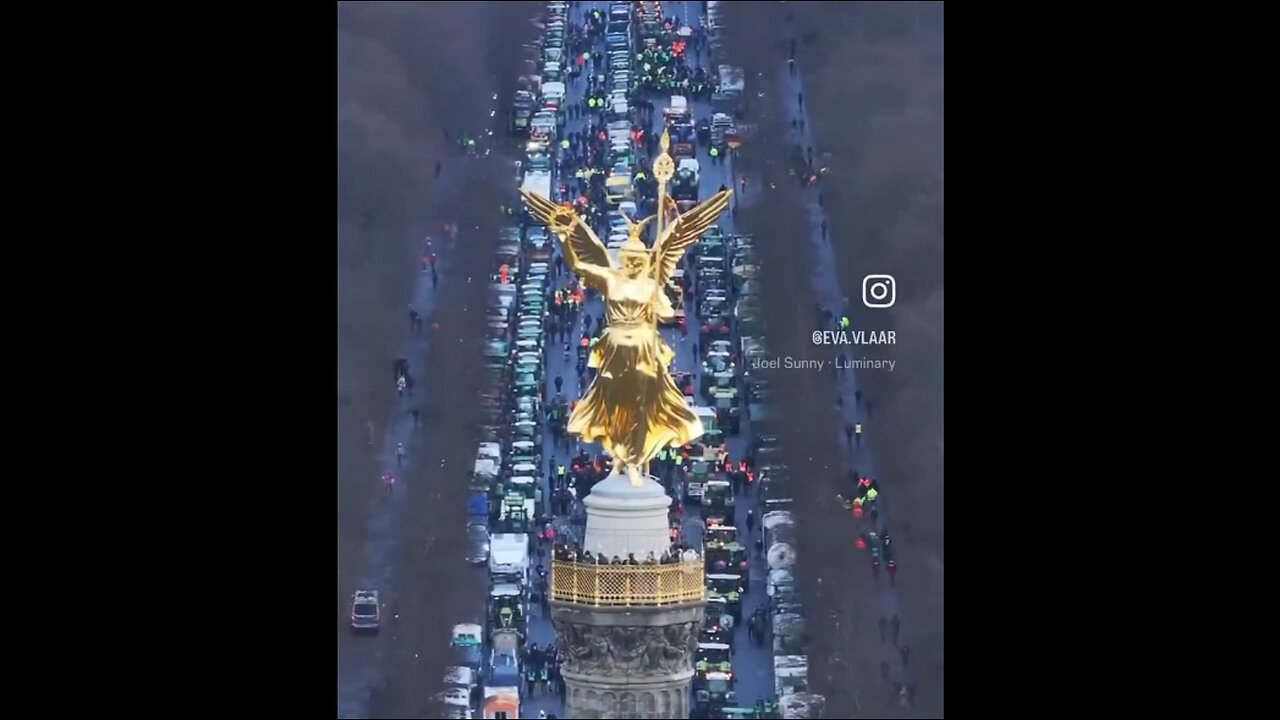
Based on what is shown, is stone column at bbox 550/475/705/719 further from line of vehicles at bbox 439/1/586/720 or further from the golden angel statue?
line of vehicles at bbox 439/1/586/720

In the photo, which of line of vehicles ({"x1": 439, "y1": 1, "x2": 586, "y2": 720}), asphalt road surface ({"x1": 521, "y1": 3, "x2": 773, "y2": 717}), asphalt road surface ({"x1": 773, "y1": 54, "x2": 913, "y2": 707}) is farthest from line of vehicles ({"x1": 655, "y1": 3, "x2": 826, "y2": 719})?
line of vehicles ({"x1": 439, "y1": 1, "x2": 586, "y2": 720})

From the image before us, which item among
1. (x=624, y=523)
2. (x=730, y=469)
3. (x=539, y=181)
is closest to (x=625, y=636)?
(x=624, y=523)

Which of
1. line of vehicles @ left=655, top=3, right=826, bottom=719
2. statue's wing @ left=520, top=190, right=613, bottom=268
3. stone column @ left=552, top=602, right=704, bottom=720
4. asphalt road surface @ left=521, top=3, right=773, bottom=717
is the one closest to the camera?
stone column @ left=552, top=602, right=704, bottom=720

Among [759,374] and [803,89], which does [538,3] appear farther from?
[759,374]

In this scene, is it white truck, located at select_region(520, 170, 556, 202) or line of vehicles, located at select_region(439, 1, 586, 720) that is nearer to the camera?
line of vehicles, located at select_region(439, 1, 586, 720)

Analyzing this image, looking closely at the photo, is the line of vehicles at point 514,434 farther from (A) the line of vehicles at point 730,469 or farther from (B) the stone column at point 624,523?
(B) the stone column at point 624,523

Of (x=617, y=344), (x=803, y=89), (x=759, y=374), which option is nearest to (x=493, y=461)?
(x=759, y=374)
